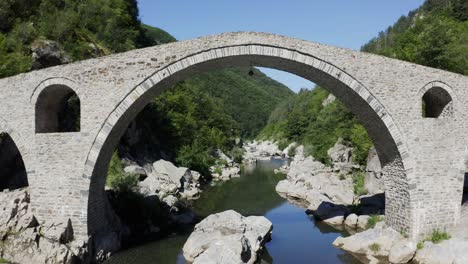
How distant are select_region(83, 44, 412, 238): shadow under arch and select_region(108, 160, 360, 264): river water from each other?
5.16 feet

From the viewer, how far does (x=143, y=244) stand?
1216 cm

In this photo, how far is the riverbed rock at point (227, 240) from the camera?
9.46m

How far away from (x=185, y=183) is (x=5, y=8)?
1141 centimetres

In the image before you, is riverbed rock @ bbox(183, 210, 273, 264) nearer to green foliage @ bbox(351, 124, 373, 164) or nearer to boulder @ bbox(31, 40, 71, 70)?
boulder @ bbox(31, 40, 71, 70)

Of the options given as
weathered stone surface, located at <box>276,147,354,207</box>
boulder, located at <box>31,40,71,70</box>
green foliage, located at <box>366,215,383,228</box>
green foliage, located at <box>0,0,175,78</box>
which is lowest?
green foliage, located at <box>366,215,383,228</box>

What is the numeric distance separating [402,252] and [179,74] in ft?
24.6

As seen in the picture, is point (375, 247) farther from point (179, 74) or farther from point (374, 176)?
point (179, 74)

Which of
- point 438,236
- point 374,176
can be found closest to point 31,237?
point 438,236

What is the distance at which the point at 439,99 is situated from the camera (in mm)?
11625

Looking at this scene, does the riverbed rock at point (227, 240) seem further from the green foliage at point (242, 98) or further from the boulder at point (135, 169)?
the green foliage at point (242, 98)

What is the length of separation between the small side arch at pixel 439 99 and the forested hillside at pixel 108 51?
228 inches

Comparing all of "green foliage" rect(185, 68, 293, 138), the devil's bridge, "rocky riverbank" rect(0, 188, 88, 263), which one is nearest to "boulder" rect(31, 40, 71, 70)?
the devil's bridge

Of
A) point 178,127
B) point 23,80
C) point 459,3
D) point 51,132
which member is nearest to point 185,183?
point 178,127

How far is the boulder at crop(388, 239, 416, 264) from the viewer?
1023cm
